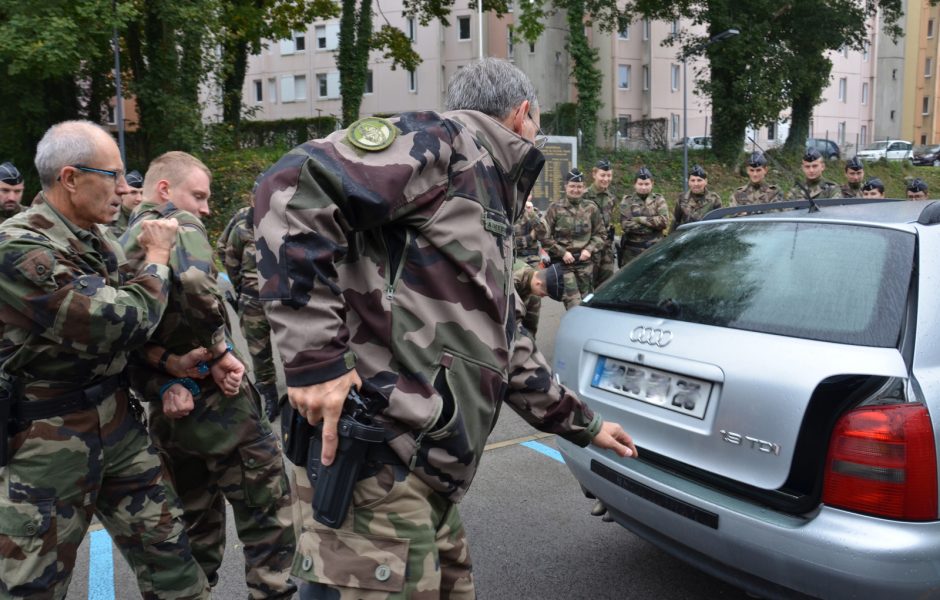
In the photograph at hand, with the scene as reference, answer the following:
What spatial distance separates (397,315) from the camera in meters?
1.90

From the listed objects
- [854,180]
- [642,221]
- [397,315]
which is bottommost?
[642,221]

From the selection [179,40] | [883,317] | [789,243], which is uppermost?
[179,40]

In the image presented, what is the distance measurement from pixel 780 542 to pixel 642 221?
7.98 m

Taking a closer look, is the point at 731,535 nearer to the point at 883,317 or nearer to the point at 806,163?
the point at 883,317

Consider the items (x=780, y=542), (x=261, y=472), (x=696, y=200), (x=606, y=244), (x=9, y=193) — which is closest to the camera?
(x=780, y=542)

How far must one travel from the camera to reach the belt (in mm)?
2488

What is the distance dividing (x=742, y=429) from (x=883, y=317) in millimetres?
586

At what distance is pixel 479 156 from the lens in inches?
80.4

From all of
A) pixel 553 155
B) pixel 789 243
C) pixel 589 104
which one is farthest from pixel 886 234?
pixel 589 104

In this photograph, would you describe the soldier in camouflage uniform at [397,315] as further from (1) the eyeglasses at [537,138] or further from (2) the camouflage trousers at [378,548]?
(1) the eyeglasses at [537,138]

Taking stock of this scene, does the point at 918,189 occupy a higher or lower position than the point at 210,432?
higher

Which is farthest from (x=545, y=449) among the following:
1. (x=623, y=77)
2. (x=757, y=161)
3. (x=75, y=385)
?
(x=623, y=77)

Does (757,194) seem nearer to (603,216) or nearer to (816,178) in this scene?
(816,178)

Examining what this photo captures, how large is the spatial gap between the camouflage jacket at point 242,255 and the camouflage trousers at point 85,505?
3803mm
